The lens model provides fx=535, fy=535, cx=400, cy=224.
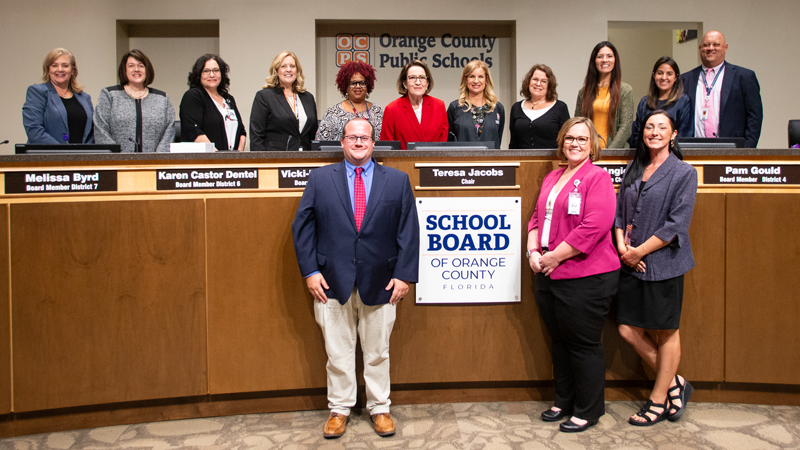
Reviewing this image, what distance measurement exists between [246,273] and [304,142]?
54.9 inches

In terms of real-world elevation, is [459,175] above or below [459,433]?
above

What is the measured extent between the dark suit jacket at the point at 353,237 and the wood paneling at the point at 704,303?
1218 millimetres

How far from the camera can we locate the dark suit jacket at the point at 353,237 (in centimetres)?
240

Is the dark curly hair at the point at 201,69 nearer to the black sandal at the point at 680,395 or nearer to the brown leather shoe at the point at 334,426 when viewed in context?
the brown leather shoe at the point at 334,426

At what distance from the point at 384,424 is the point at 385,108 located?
1.98 m

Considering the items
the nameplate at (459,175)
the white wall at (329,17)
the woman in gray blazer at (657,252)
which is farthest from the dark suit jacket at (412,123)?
the white wall at (329,17)

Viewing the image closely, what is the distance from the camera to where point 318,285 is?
2.40 m

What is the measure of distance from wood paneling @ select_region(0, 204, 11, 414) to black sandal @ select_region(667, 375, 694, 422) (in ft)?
10.4

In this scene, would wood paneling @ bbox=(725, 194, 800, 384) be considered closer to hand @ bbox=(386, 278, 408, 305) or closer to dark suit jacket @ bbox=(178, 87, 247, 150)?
hand @ bbox=(386, 278, 408, 305)

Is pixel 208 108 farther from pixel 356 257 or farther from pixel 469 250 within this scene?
pixel 469 250

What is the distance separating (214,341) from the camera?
8.70ft

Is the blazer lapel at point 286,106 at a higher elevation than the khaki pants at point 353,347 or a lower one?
higher

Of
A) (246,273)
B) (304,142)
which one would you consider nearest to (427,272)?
(246,273)

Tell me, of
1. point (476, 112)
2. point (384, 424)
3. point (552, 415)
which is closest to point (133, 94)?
point (476, 112)
